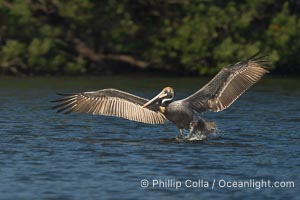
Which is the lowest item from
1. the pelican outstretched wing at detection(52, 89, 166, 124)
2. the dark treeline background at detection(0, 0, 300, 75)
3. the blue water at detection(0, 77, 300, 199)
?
the blue water at detection(0, 77, 300, 199)

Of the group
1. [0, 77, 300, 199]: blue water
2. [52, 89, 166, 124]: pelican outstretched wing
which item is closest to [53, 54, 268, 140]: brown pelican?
[52, 89, 166, 124]: pelican outstretched wing

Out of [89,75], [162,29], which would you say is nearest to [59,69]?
[89,75]

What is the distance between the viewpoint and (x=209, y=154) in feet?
43.1

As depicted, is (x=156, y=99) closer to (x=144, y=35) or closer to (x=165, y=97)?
(x=165, y=97)

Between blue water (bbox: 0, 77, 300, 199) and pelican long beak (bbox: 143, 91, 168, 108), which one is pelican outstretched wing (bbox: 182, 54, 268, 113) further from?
blue water (bbox: 0, 77, 300, 199)

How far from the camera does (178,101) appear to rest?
14.6m

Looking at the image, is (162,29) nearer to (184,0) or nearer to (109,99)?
(184,0)

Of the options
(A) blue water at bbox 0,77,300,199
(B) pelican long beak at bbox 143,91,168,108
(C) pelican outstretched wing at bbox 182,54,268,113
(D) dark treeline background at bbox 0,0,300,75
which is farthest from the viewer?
(D) dark treeline background at bbox 0,0,300,75

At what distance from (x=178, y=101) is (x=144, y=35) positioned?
13328 millimetres

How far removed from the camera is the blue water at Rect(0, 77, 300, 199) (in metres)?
10.8

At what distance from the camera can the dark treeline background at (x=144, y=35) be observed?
26.1 meters

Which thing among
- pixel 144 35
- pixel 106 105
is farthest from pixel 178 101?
pixel 144 35

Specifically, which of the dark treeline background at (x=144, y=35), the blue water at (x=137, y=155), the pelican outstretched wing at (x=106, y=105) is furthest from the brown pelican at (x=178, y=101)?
the dark treeline background at (x=144, y=35)

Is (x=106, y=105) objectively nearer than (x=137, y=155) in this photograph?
No
